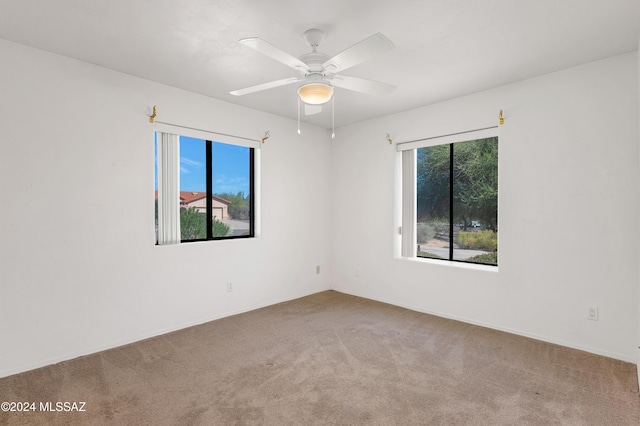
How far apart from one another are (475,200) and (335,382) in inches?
120

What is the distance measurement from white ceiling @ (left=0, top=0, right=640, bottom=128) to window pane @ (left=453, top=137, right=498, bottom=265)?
3.56ft

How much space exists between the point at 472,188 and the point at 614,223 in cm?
162

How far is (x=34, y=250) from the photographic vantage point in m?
2.63

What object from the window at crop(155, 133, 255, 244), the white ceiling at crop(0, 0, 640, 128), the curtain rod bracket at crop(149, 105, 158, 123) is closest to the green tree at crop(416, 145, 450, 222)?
the white ceiling at crop(0, 0, 640, 128)

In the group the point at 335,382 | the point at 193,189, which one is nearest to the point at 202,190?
the point at 193,189

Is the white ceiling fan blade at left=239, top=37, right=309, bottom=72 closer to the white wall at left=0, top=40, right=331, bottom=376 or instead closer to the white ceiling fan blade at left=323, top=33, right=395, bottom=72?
the white ceiling fan blade at left=323, top=33, right=395, bottom=72

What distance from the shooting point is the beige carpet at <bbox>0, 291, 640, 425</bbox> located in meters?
2.03

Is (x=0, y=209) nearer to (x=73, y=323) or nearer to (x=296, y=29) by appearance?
(x=73, y=323)

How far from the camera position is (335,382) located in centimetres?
242

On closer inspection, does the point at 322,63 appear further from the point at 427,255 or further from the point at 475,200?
the point at 427,255

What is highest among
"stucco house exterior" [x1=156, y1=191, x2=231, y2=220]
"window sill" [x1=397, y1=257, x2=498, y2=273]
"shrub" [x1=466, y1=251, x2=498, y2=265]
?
"stucco house exterior" [x1=156, y1=191, x2=231, y2=220]

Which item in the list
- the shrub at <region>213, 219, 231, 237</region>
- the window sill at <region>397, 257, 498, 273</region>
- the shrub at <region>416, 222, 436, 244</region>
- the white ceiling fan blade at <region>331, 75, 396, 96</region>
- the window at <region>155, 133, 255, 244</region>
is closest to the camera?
the white ceiling fan blade at <region>331, 75, 396, 96</region>

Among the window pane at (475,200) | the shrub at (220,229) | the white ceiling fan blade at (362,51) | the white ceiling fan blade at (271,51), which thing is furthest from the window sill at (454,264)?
the white ceiling fan blade at (271,51)

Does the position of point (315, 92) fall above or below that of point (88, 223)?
above
